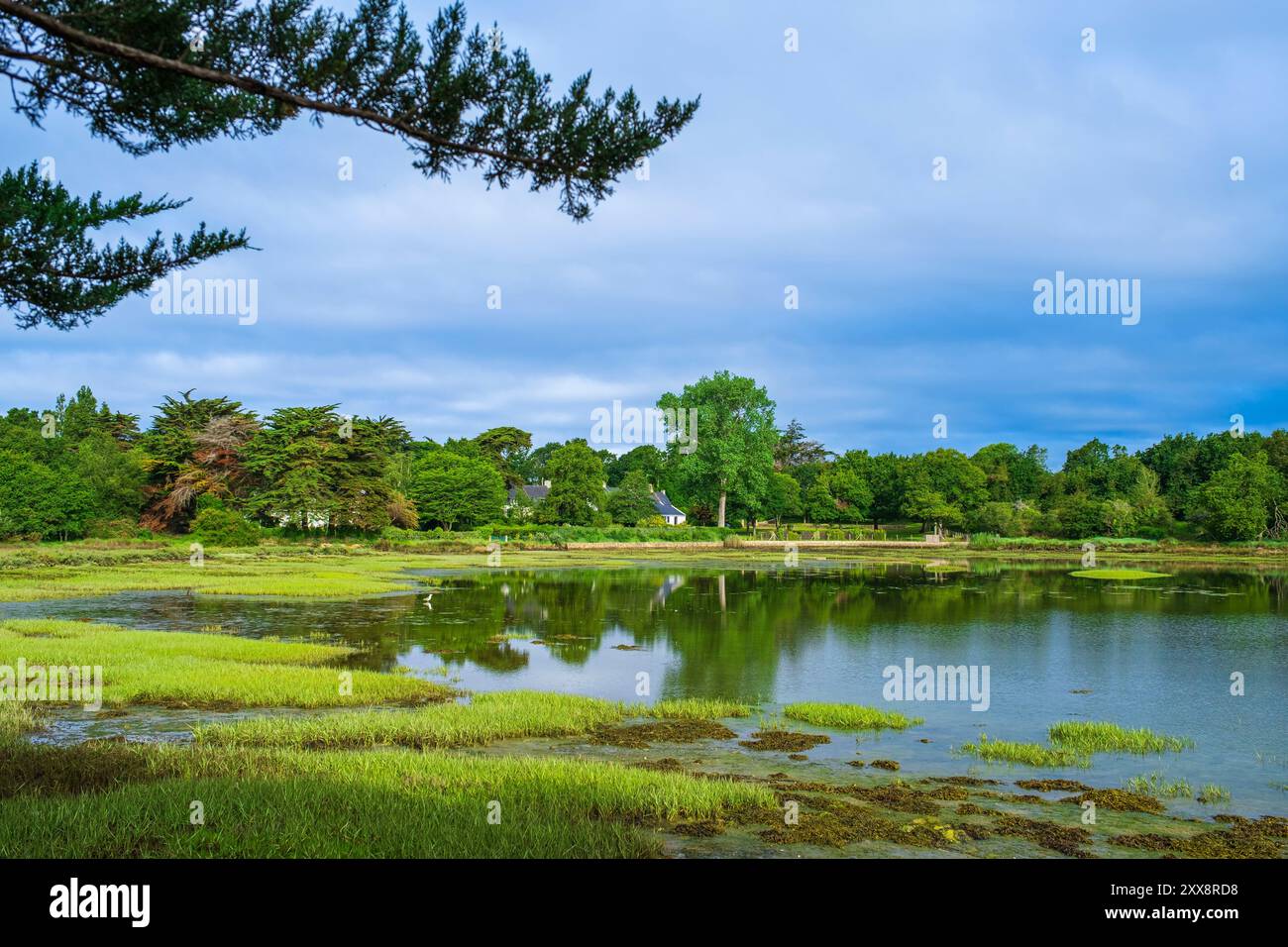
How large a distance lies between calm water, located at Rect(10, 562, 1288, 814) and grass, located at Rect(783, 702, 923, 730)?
65cm

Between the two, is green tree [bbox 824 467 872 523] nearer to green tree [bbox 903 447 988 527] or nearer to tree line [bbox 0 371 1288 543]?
tree line [bbox 0 371 1288 543]

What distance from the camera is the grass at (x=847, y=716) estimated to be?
16.7 meters

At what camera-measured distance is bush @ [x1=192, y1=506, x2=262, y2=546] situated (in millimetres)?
65688

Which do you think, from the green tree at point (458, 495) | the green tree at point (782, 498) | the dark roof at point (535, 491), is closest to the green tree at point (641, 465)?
the dark roof at point (535, 491)

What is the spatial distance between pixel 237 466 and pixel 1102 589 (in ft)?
216

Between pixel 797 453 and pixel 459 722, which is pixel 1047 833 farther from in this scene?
pixel 797 453

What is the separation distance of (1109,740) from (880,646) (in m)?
11.9

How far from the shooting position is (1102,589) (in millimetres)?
47594

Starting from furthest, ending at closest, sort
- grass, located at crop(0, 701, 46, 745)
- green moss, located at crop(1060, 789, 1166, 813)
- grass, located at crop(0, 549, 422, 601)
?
grass, located at crop(0, 549, 422, 601) → grass, located at crop(0, 701, 46, 745) → green moss, located at crop(1060, 789, 1166, 813)

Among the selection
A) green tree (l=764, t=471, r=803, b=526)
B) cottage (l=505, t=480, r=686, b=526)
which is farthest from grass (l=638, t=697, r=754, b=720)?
cottage (l=505, t=480, r=686, b=526)

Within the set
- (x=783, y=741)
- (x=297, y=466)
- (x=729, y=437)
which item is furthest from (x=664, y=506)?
(x=783, y=741)

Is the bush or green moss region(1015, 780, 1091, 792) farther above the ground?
the bush

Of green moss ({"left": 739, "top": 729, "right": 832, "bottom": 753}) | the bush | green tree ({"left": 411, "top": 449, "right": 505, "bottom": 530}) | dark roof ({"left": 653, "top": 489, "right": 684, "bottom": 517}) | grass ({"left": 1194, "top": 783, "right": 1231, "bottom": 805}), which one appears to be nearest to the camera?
grass ({"left": 1194, "top": 783, "right": 1231, "bottom": 805})
